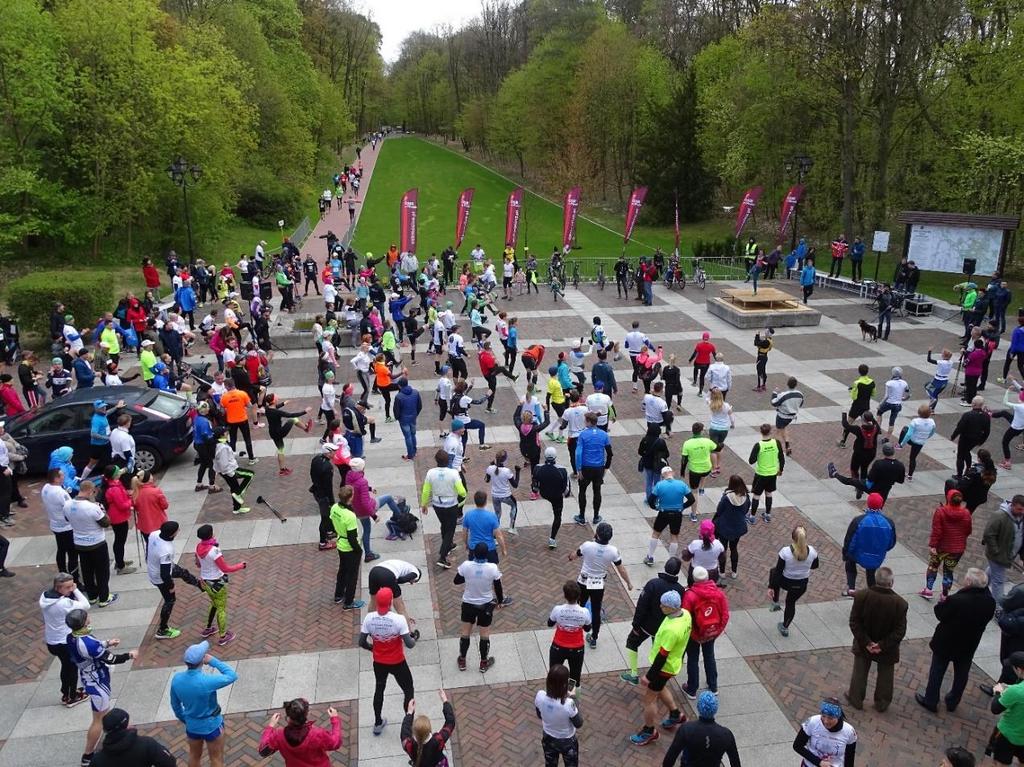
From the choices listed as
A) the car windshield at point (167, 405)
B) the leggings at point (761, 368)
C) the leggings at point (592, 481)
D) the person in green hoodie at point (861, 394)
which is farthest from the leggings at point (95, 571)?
the leggings at point (761, 368)

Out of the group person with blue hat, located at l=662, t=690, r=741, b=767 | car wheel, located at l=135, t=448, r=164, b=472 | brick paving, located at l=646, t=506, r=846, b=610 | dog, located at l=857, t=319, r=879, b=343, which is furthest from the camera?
dog, located at l=857, t=319, r=879, b=343

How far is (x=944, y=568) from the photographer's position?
32.6 ft

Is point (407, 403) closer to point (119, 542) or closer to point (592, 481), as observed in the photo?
point (592, 481)

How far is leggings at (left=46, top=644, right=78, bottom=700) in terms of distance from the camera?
7.96 m

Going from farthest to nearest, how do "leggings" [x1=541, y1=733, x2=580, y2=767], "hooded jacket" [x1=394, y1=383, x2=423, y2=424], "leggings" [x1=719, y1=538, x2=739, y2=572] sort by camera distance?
1. "hooded jacket" [x1=394, y1=383, x2=423, y2=424]
2. "leggings" [x1=719, y1=538, x2=739, y2=572]
3. "leggings" [x1=541, y1=733, x2=580, y2=767]

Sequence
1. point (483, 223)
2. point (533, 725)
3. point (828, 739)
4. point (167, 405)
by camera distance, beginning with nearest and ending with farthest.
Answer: point (828, 739) → point (533, 725) → point (167, 405) → point (483, 223)

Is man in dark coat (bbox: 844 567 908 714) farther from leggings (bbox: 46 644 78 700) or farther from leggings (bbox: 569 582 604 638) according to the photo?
leggings (bbox: 46 644 78 700)

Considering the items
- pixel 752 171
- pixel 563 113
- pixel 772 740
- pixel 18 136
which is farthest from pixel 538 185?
pixel 772 740

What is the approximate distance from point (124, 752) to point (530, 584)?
19.0 ft

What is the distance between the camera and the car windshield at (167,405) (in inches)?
577

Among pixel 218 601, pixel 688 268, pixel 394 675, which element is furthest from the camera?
pixel 688 268

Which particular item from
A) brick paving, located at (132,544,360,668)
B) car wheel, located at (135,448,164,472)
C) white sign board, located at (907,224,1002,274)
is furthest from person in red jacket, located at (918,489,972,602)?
white sign board, located at (907,224,1002,274)

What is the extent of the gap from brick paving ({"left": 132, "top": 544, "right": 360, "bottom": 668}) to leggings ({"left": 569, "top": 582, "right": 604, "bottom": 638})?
117 inches

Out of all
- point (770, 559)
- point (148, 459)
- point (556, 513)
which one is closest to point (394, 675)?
point (556, 513)
